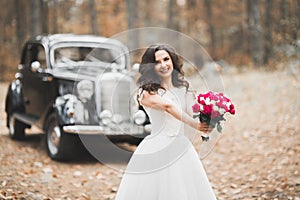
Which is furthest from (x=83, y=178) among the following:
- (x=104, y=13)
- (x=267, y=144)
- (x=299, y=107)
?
(x=104, y=13)

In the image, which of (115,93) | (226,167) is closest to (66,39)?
(115,93)

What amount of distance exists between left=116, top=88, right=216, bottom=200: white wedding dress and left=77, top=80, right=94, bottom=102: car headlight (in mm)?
3332

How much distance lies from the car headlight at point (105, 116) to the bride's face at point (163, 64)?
11.0 feet

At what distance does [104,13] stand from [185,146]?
26277 millimetres

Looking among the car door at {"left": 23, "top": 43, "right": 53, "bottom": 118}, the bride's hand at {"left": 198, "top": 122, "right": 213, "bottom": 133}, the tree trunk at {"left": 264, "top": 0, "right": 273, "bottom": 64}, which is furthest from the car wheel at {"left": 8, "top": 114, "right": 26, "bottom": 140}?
the tree trunk at {"left": 264, "top": 0, "right": 273, "bottom": 64}

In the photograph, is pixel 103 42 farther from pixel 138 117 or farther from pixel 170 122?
pixel 170 122

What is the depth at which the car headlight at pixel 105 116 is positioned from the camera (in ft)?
22.3

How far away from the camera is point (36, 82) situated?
7.93 m

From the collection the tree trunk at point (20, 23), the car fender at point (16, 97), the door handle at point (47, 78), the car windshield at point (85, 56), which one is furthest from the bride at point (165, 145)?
the tree trunk at point (20, 23)

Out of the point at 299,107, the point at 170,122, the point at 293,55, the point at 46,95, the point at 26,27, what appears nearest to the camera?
the point at 170,122

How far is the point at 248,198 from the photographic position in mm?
5254

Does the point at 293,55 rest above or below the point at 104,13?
below

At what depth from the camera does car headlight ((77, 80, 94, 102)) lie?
6.85 metres

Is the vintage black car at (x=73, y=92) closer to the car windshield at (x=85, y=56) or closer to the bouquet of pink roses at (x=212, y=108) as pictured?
the car windshield at (x=85, y=56)
